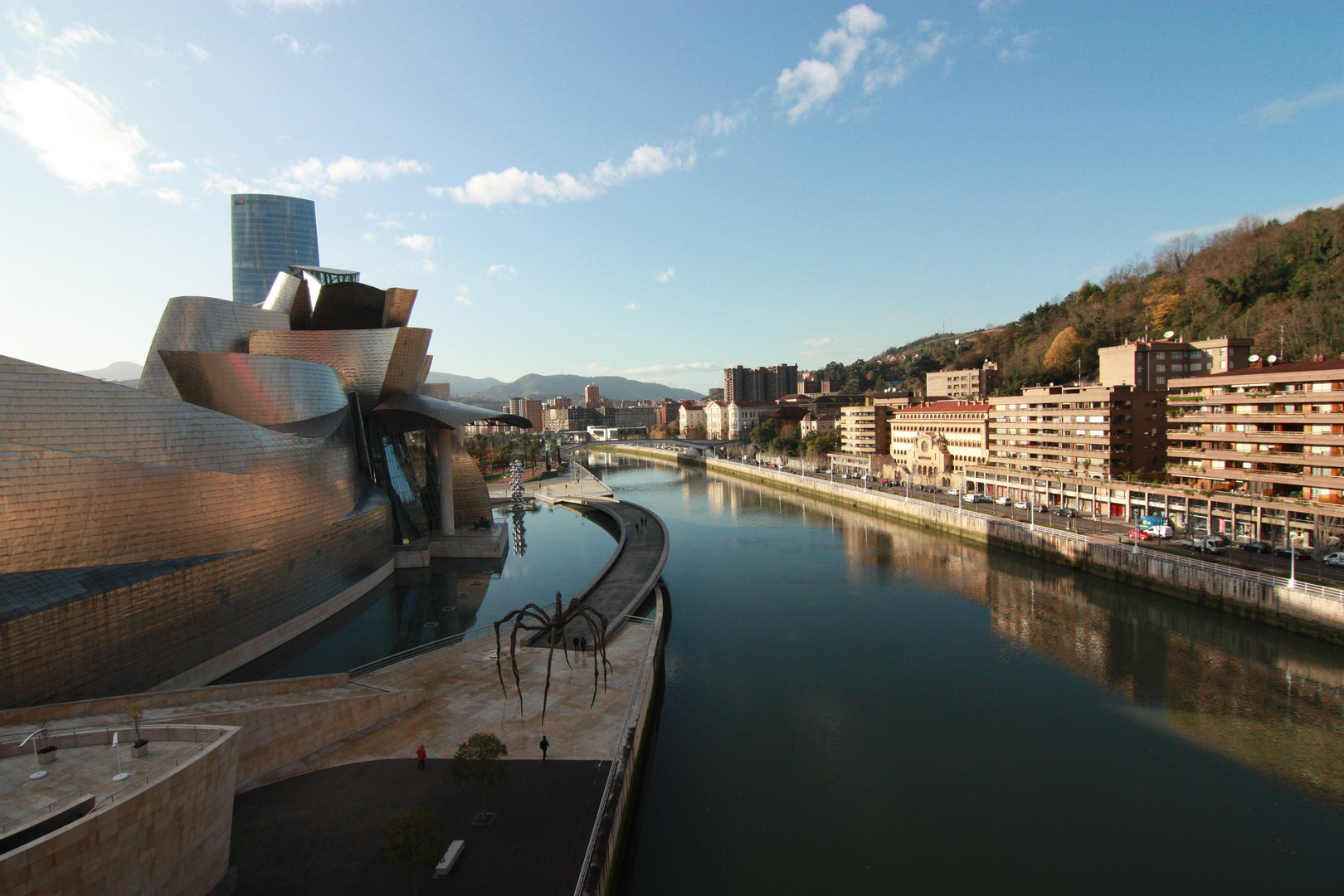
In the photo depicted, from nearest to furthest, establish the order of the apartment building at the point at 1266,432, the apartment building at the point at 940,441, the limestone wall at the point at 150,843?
the limestone wall at the point at 150,843 → the apartment building at the point at 1266,432 → the apartment building at the point at 940,441

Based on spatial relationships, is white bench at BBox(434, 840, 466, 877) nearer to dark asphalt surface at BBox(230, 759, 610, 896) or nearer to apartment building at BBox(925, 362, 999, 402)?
dark asphalt surface at BBox(230, 759, 610, 896)

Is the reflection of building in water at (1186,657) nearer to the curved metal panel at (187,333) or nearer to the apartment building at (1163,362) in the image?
the apartment building at (1163,362)

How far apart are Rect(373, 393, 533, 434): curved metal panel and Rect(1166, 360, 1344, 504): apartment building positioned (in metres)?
29.0

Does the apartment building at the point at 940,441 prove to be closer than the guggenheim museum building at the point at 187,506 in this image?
No

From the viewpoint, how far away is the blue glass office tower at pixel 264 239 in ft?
293

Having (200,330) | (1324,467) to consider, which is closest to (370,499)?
(200,330)

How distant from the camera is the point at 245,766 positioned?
9672mm

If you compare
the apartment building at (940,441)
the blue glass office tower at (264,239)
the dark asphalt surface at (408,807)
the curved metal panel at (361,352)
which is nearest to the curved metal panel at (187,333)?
the curved metal panel at (361,352)

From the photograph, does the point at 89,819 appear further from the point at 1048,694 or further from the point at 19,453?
the point at 1048,694

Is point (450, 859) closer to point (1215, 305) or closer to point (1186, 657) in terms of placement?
point (1186, 657)

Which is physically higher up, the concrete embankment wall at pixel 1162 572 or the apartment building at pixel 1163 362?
the apartment building at pixel 1163 362

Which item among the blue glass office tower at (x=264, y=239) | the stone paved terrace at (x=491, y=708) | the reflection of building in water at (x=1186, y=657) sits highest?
the blue glass office tower at (x=264, y=239)

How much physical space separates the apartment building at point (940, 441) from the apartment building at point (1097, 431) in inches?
246

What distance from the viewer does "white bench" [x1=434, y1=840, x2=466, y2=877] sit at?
25.6 ft
